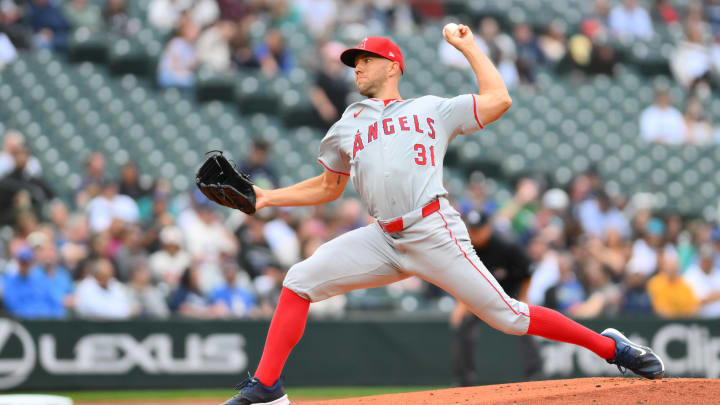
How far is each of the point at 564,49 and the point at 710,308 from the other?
5.62 meters

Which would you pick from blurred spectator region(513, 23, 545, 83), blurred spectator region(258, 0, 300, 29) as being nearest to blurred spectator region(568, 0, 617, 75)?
blurred spectator region(513, 23, 545, 83)

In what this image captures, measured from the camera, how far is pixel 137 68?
12.4 m

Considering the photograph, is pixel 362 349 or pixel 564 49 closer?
pixel 362 349

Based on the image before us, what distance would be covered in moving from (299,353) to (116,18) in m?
5.71

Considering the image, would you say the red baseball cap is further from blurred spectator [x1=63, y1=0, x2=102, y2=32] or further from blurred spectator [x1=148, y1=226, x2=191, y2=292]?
blurred spectator [x1=63, y1=0, x2=102, y2=32]

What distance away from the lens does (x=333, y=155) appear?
4.59 m

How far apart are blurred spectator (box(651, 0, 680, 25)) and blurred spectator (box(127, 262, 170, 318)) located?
11.4 meters

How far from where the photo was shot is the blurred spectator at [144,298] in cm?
911

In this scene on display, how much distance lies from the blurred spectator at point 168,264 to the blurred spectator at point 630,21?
9.57m

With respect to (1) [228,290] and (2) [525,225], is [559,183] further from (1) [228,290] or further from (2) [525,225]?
(1) [228,290]

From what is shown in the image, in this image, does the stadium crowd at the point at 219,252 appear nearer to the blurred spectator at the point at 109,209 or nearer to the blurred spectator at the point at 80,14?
the blurred spectator at the point at 109,209

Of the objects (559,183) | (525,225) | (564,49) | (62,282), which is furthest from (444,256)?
(564,49)

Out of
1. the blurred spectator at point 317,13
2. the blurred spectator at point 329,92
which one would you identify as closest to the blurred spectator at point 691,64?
the blurred spectator at point 317,13

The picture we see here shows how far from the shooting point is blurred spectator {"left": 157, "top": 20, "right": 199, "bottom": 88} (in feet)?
40.3
